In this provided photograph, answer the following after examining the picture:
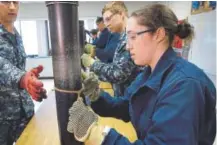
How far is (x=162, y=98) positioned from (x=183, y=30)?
374 millimetres

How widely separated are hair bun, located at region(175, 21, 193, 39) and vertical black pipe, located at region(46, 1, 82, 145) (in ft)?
1.57

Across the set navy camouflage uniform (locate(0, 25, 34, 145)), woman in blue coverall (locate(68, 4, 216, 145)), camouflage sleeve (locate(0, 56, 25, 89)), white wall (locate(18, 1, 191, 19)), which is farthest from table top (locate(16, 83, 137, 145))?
white wall (locate(18, 1, 191, 19))

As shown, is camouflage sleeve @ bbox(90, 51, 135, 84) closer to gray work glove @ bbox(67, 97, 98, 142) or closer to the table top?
the table top

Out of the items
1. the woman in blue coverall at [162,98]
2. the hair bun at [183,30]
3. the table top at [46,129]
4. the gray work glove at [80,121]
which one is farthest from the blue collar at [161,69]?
the table top at [46,129]

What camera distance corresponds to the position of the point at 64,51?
→ 2.15 ft

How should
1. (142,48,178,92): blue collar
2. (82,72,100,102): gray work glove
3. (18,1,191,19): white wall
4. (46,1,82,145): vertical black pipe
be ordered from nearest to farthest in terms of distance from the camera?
(46,1,82,145): vertical black pipe, (142,48,178,92): blue collar, (82,72,100,102): gray work glove, (18,1,191,19): white wall

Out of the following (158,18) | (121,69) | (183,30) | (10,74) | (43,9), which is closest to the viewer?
(158,18)

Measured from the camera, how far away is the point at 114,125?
1.59 m

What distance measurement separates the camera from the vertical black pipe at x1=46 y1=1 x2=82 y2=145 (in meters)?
0.63

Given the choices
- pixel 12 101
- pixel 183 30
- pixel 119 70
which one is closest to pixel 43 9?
pixel 12 101

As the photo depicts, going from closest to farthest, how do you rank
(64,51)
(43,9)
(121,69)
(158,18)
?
(64,51) → (158,18) → (121,69) → (43,9)

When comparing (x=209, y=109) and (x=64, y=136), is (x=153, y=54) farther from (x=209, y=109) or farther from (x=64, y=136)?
(x=64, y=136)

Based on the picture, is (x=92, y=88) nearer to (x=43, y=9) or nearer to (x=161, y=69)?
(x=161, y=69)

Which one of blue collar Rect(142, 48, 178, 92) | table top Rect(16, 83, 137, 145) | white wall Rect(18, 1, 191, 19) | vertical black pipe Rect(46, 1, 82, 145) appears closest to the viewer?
vertical black pipe Rect(46, 1, 82, 145)
